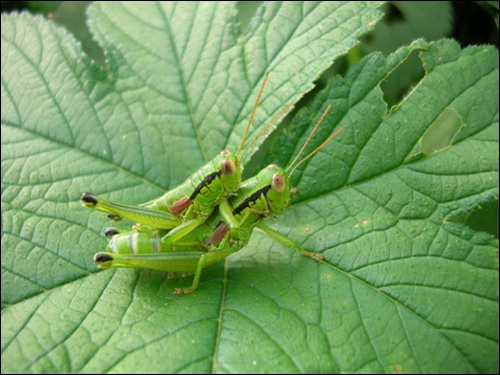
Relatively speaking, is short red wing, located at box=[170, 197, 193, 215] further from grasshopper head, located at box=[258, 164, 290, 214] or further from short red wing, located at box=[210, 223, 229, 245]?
grasshopper head, located at box=[258, 164, 290, 214]

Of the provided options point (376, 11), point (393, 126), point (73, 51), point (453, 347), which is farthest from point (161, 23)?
point (453, 347)

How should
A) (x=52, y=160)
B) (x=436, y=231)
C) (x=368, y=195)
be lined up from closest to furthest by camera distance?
1. (x=436, y=231)
2. (x=368, y=195)
3. (x=52, y=160)

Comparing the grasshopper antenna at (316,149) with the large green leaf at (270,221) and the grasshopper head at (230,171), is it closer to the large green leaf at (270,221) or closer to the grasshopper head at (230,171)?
the large green leaf at (270,221)

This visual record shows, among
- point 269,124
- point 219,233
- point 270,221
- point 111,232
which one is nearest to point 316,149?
point 269,124

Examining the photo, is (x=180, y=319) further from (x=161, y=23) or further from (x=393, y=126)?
(x=161, y=23)

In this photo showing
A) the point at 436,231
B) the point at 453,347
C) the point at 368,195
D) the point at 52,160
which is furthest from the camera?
the point at 52,160

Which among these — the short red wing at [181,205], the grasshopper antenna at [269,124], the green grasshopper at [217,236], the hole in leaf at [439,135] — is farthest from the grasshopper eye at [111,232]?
the hole in leaf at [439,135]
